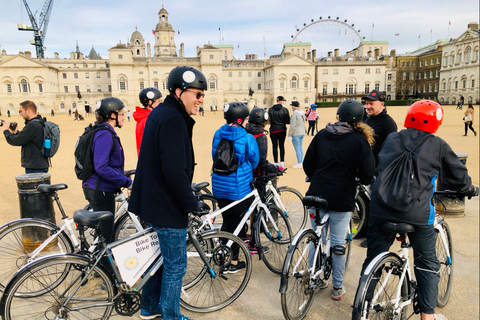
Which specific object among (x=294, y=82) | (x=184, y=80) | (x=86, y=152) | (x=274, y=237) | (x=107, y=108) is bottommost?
(x=274, y=237)

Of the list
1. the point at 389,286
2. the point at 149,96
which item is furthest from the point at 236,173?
the point at 149,96

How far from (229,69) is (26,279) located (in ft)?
265

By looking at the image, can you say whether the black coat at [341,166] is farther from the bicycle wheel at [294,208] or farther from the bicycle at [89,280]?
the bicycle wheel at [294,208]

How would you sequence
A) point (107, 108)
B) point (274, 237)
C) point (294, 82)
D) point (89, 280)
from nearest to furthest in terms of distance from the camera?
point (89, 280), point (107, 108), point (274, 237), point (294, 82)

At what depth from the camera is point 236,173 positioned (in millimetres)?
3928

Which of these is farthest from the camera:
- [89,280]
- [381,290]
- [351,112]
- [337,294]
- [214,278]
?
[337,294]

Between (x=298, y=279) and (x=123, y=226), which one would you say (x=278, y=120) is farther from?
(x=298, y=279)

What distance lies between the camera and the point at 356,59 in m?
82.9

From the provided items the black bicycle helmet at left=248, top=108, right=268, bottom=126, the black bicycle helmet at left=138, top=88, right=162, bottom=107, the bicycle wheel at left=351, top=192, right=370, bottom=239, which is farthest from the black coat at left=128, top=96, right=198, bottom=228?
the bicycle wheel at left=351, top=192, right=370, bottom=239

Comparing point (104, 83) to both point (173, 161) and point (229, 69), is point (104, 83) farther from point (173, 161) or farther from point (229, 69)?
point (173, 161)

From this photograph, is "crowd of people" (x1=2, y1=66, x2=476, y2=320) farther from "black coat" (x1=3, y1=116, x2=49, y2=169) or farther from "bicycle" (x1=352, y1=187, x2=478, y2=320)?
"black coat" (x1=3, y1=116, x2=49, y2=169)

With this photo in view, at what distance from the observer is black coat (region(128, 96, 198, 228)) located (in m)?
2.46

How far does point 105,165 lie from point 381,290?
9.97 feet

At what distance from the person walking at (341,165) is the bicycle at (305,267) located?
149 millimetres
